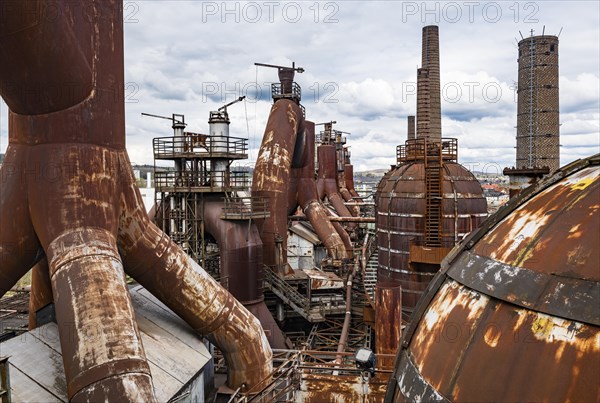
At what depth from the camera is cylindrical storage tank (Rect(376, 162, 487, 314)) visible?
15367mm

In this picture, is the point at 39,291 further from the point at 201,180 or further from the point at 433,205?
the point at 433,205

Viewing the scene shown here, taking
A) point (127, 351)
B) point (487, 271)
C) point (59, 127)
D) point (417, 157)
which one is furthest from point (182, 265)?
point (417, 157)

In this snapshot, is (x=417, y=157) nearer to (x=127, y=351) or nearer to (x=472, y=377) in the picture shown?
(x=127, y=351)

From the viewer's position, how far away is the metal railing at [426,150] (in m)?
16.0

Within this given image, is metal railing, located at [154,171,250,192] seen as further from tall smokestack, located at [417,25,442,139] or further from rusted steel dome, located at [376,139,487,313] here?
tall smokestack, located at [417,25,442,139]

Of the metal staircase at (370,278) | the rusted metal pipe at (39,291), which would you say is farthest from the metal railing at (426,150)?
the rusted metal pipe at (39,291)

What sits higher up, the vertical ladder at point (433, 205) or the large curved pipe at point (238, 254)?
the vertical ladder at point (433, 205)

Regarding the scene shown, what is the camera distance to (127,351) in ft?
24.7

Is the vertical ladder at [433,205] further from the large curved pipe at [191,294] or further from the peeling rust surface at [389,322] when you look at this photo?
the large curved pipe at [191,294]

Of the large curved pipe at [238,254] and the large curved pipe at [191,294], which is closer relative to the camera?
the large curved pipe at [191,294]

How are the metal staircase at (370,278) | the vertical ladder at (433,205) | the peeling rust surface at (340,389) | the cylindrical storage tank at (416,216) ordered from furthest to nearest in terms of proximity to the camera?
the metal staircase at (370,278), the cylindrical storage tank at (416,216), the vertical ladder at (433,205), the peeling rust surface at (340,389)

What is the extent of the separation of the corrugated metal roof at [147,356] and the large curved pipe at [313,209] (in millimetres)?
15039

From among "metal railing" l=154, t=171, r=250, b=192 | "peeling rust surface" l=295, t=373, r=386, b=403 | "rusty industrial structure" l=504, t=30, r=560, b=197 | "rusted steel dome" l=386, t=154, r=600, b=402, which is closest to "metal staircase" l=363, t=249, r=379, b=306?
"metal railing" l=154, t=171, r=250, b=192

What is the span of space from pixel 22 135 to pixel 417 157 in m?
12.8
